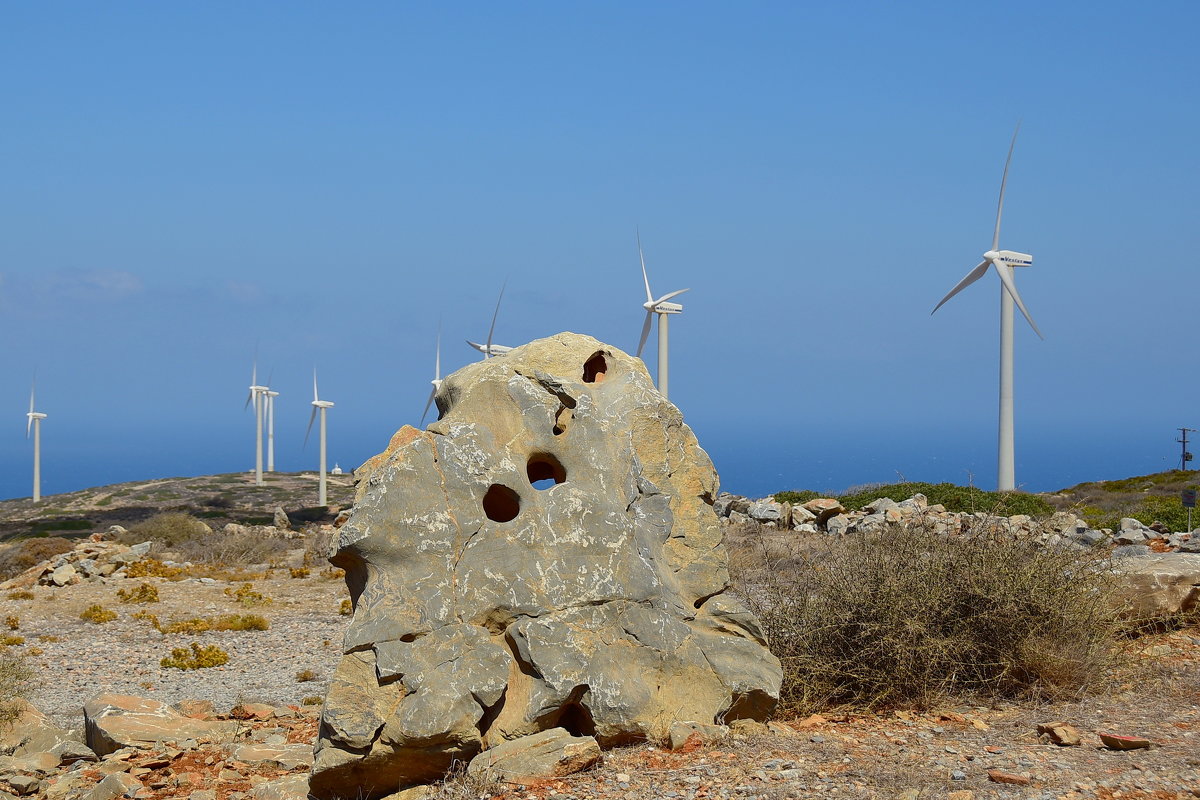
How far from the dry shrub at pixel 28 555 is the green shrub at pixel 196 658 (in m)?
14.5

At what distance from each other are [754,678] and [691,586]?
90 centimetres

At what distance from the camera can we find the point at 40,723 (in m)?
10.8

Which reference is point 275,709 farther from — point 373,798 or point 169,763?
point 373,798

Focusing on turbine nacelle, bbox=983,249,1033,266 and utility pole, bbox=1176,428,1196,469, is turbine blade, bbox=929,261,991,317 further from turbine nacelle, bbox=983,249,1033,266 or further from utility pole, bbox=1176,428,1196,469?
utility pole, bbox=1176,428,1196,469

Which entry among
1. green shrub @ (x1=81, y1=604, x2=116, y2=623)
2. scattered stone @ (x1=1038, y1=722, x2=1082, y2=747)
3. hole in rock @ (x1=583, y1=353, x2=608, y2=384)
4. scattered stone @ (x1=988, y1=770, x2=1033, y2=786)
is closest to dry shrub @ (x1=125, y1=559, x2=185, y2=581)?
green shrub @ (x1=81, y1=604, x2=116, y2=623)

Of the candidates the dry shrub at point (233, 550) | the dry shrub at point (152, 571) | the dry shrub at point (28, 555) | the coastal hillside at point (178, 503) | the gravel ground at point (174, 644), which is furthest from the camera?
the coastal hillside at point (178, 503)

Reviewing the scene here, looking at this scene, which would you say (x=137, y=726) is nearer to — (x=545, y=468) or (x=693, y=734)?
(x=545, y=468)

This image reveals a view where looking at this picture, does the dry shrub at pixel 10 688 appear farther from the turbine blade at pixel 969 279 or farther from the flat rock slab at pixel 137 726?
the turbine blade at pixel 969 279

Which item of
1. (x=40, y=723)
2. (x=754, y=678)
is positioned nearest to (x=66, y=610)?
(x=40, y=723)

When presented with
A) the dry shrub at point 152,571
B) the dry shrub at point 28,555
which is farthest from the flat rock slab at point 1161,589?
the dry shrub at point 28,555

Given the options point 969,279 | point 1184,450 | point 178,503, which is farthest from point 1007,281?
point 178,503

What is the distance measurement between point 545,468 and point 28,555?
2620cm

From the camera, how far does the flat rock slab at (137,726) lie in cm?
923

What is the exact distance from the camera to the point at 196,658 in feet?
49.4
